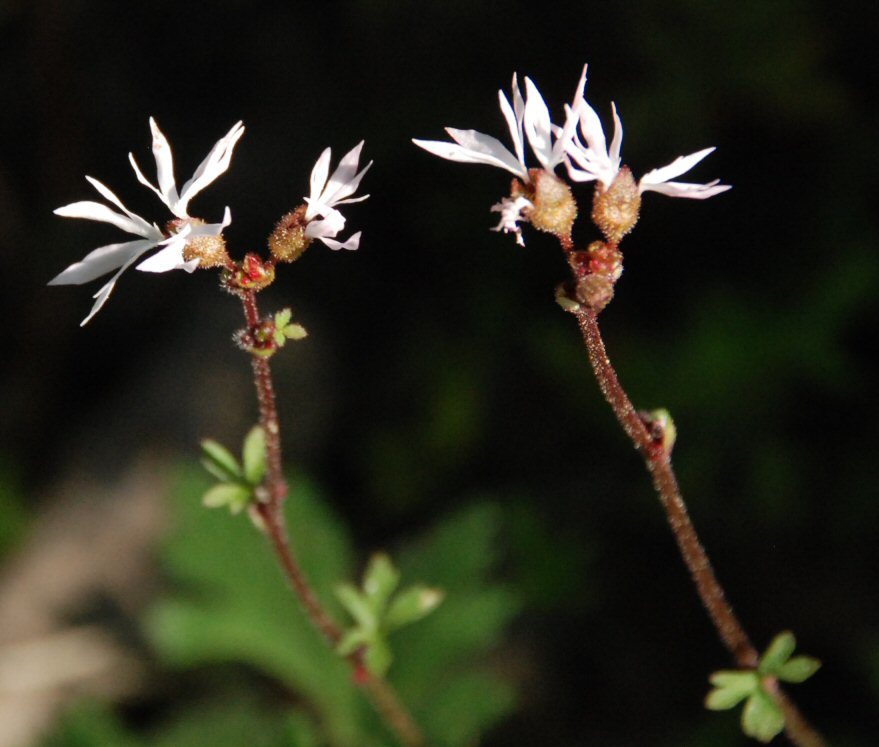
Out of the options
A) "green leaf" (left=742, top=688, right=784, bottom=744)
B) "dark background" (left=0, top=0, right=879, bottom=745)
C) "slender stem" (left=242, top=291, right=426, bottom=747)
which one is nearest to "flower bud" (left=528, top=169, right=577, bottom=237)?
"slender stem" (left=242, top=291, right=426, bottom=747)

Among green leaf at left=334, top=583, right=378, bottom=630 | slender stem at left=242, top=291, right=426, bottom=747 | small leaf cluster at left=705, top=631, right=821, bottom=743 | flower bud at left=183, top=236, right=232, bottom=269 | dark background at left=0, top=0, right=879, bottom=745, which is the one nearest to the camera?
flower bud at left=183, top=236, right=232, bottom=269

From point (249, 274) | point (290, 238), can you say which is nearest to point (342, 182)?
point (290, 238)

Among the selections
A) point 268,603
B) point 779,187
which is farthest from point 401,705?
point 779,187

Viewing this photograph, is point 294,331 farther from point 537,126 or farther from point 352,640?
point 352,640

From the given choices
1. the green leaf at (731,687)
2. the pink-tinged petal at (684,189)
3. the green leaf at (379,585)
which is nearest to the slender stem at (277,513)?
the green leaf at (379,585)

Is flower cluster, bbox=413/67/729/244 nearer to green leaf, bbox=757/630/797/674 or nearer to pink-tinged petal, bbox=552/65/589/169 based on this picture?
pink-tinged petal, bbox=552/65/589/169

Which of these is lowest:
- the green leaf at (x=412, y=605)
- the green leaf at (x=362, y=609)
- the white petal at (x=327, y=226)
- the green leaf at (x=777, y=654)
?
the green leaf at (x=777, y=654)

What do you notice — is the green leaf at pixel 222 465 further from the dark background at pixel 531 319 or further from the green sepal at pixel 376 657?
the dark background at pixel 531 319
